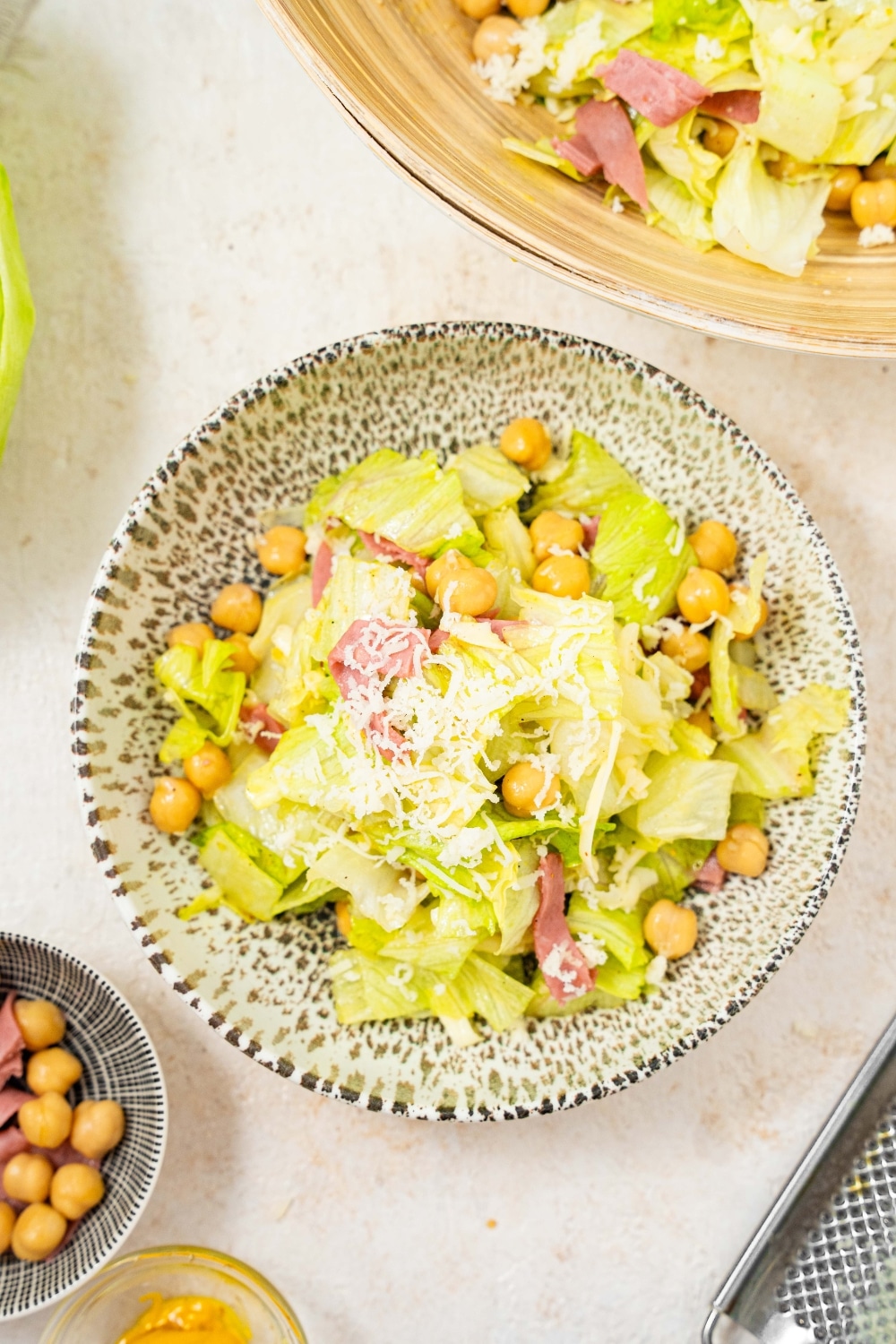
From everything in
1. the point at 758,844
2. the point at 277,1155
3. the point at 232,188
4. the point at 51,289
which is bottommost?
the point at 277,1155

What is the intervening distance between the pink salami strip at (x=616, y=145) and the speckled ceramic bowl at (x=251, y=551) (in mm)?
307

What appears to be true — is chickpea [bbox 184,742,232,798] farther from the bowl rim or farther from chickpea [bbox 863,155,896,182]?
chickpea [bbox 863,155,896,182]

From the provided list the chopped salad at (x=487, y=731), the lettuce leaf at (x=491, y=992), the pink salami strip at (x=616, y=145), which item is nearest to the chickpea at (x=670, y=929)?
the chopped salad at (x=487, y=731)

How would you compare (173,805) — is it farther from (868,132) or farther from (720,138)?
(868,132)

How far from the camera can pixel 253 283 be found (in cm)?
224

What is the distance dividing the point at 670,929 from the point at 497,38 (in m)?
1.66

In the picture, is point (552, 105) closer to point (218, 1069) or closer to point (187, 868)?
point (187, 868)

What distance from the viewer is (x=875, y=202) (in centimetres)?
199

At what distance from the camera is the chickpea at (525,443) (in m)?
1.97

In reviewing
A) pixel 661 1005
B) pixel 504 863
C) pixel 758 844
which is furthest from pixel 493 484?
pixel 661 1005

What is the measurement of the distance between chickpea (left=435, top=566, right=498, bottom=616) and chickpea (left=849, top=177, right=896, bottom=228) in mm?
1027

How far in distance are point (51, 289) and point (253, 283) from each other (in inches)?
16.7

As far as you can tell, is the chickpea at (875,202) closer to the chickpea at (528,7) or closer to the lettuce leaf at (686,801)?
the chickpea at (528,7)

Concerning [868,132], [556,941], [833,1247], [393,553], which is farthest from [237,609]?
[833,1247]
